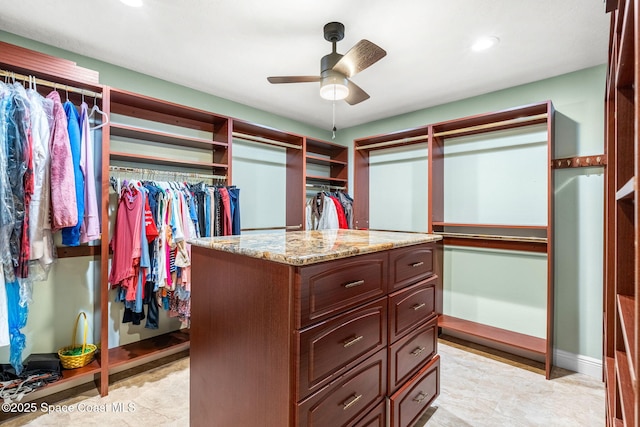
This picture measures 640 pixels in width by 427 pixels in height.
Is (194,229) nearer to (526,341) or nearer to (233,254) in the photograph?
(233,254)

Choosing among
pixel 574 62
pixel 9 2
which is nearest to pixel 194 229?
pixel 9 2

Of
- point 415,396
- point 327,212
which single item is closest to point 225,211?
point 327,212

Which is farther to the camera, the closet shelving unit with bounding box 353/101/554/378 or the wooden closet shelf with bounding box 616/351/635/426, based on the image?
the closet shelving unit with bounding box 353/101/554/378

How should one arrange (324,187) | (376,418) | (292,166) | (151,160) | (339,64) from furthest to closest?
1. (324,187)
2. (292,166)
3. (151,160)
4. (339,64)
5. (376,418)

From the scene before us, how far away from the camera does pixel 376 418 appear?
4.70ft

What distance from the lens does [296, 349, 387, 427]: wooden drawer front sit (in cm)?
112

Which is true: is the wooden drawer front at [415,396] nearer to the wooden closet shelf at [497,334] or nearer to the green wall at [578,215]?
the wooden closet shelf at [497,334]

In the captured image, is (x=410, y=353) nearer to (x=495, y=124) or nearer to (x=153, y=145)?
(x=495, y=124)

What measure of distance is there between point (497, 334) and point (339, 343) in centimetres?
226

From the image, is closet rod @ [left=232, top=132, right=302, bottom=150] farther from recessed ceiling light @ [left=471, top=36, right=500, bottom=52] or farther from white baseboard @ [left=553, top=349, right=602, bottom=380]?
white baseboard @ [left=553, top=349, right=602, bottom=380]

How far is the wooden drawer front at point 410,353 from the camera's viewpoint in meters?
1.54

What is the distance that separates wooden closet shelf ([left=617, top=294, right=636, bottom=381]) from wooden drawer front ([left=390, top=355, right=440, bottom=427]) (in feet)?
3.29

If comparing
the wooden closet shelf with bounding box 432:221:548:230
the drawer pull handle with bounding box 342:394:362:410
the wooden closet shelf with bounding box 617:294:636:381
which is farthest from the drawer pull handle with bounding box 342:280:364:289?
the wooden closet shelf with bounding box 432:221:548:230

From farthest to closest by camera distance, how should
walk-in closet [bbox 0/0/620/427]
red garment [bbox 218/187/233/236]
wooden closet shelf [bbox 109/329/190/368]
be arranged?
1. red garment [bbox 218/187/233/236]
2. wooden closet shelf [bbox 109/329/190/368]
3. walk-in closet [bbox 0/0/620/427]
